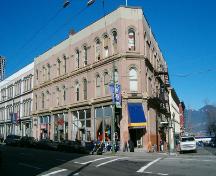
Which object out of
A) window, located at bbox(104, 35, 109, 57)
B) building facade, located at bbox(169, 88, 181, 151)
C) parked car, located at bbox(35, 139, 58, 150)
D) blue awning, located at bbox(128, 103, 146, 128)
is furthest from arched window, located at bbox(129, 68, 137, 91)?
building facade, located at bbox(169, 88, 181, 151)

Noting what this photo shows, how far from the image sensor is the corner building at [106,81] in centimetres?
3981

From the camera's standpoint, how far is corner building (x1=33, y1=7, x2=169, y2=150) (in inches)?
1567

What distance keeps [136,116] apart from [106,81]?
622cm

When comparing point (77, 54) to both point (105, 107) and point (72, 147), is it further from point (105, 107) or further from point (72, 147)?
point (72, 147)

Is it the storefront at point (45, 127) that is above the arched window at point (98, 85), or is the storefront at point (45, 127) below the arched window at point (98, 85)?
below

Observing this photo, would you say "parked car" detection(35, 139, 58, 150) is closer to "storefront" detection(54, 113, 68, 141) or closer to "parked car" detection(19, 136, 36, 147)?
"parked car" detection(19, 136, 36, 147)

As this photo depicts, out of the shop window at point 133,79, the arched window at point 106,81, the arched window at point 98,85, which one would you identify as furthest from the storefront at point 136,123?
the arched window at point 98,85

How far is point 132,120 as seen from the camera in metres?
38.6

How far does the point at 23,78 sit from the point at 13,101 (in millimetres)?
7565

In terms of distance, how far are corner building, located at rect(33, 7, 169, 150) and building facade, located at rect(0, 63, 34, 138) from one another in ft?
38.4

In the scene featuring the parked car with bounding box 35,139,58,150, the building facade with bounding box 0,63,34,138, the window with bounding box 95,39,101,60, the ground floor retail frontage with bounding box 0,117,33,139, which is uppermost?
the window with bounding box 95,39,101,60

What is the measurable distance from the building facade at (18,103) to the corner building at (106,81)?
1169 centimetres

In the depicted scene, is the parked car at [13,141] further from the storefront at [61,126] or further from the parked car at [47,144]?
the parked car at [47,144]

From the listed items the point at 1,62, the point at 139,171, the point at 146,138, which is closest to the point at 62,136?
the point at 146,138
